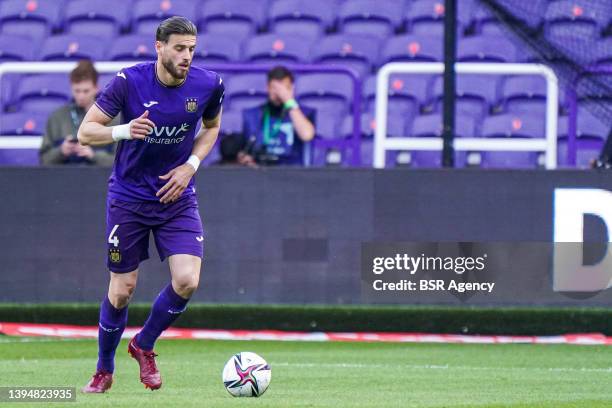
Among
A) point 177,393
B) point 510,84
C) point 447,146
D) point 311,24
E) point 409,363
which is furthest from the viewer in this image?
point 311,24

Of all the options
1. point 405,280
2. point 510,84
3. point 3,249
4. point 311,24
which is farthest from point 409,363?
point 311,24

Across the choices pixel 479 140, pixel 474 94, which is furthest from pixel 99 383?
pixel 474 94

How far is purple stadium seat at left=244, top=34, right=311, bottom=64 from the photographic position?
1802cm

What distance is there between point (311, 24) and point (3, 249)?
6.60 meters

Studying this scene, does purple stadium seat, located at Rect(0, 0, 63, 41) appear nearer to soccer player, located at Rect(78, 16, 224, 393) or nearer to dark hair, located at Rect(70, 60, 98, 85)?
dark hair, located at Rect(70, 60, 98, 85)

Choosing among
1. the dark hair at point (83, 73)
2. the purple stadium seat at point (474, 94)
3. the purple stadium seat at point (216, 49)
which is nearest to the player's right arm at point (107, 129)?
the dark hair at point (83, 73)

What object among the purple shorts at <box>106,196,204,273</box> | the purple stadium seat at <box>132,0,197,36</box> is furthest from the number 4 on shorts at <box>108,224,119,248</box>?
the purple stadium seat at <box>132,0,197,36</box>

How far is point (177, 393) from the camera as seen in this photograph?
8836mm

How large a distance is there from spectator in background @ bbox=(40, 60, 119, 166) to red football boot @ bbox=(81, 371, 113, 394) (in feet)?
16.0

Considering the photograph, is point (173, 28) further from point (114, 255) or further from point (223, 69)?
point (223, 69)

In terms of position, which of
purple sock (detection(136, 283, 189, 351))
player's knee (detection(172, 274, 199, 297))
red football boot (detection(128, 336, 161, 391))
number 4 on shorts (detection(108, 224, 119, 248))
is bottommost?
red football boot (detection(128, 336, 161, 391))

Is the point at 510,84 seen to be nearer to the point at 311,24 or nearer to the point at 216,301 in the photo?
the point at 311,24

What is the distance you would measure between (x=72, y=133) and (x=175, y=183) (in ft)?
16.6

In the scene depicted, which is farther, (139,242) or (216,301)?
(216,301)
